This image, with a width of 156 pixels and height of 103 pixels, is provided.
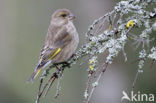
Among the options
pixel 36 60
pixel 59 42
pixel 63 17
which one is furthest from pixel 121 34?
pixel 36 60

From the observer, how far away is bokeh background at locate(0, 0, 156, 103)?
662 cm

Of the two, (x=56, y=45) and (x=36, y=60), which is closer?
(x=56, y=45)

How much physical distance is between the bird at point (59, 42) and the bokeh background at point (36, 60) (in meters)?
0.39

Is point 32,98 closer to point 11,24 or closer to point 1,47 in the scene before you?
point 1,47

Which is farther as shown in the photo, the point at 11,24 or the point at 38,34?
the point at 11,24

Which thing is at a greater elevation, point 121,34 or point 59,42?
point 59,42

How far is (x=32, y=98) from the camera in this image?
375 inches

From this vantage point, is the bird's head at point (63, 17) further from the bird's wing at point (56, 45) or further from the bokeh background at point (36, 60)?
the bokeh background at point (36, 60)

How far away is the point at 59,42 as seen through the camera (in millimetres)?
5445

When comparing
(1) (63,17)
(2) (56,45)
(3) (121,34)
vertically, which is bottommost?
(3) (121,34)

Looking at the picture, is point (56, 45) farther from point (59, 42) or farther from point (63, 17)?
point (63, 17)

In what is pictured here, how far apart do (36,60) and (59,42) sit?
20.8 feet

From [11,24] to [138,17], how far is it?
12519 mm

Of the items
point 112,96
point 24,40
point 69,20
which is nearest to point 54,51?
point 69,20
